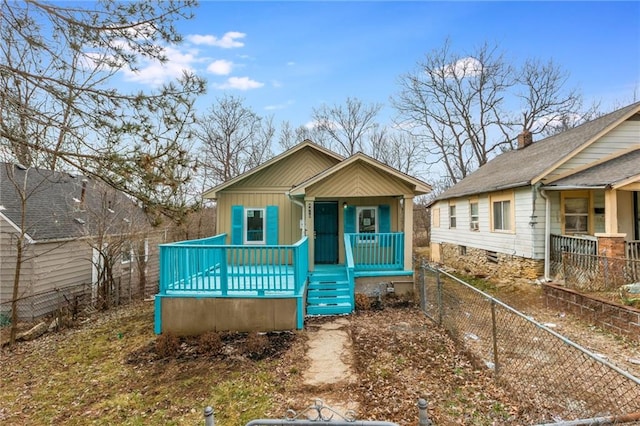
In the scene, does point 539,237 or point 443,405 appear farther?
point 539,237

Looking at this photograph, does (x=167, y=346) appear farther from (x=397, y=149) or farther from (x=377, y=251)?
(x=397, y=149)

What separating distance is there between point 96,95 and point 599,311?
9281mm

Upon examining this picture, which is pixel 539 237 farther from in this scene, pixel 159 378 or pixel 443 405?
pixel 159 378

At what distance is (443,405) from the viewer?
3.97 meters

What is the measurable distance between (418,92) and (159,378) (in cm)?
2745

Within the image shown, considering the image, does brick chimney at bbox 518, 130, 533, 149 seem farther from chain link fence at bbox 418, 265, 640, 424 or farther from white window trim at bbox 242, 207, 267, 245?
white window trim at bbox 242, 207, 267, 245

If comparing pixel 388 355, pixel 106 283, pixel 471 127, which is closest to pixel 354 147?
pixel 471 127

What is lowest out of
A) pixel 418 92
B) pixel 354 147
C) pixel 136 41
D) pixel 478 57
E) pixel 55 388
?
pixel 55 388

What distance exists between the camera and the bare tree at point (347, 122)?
2856 cm

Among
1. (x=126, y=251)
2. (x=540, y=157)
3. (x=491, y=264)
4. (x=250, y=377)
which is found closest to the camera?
(x=250, y=377)

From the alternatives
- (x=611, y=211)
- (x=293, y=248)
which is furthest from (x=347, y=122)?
(x=293, y=248)

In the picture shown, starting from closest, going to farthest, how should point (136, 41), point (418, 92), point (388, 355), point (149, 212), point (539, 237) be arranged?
point (136, 41), point (149, 212), point (388, 355), point (539, 237), point (418, 92)

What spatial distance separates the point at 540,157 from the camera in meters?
12.5

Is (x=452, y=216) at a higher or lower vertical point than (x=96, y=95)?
lower
